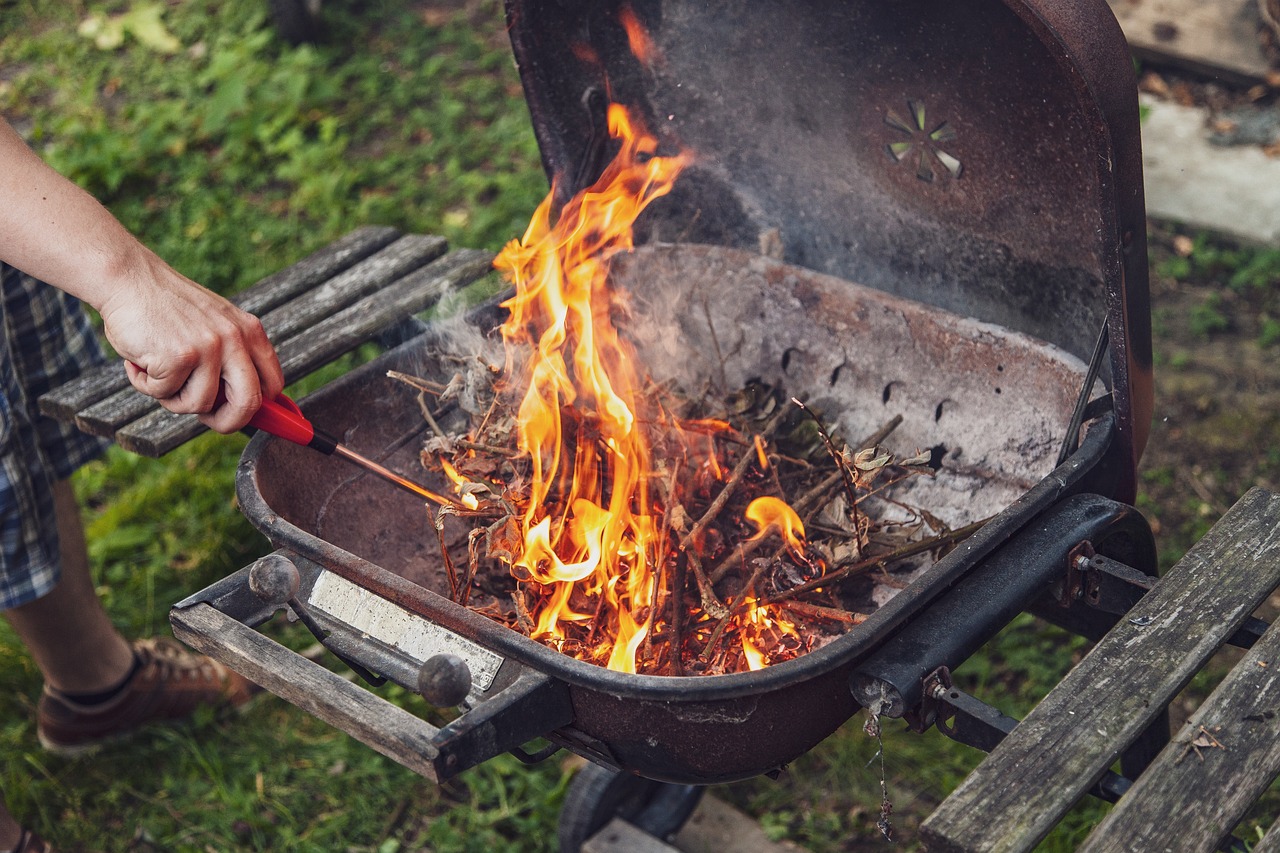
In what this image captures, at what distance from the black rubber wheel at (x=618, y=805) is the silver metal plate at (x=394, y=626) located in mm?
811

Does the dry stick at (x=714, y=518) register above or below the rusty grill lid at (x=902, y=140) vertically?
below

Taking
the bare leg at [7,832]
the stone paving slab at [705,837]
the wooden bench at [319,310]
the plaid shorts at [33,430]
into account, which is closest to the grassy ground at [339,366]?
the stone paving slab at [705,837]

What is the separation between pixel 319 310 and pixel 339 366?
4.99 feet

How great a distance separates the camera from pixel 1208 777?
62.7 inches

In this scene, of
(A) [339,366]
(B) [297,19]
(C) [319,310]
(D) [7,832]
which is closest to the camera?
(D) [7,832]

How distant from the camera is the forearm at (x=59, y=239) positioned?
190 centimetres

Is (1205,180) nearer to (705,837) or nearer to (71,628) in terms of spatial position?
(705,837)

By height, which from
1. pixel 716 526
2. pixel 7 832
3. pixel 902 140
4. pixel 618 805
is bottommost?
pixel 618 805

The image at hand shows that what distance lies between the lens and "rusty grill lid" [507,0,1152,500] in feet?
6.31

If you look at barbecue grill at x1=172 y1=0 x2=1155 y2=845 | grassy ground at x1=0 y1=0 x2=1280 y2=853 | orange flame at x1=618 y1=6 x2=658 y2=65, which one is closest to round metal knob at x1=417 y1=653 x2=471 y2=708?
barbecue grill at x1=172 y1=0 x2=1155 y2=845

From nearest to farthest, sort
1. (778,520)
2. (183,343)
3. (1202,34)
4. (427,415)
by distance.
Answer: (183,343) → (778,520) → (427,415) → (1202,34)

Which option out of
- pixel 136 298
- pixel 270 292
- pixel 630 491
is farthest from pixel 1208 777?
pixel 270 292

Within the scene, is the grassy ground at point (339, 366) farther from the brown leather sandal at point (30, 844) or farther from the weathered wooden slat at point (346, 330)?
the weathered wooden slat at point (346, 330)

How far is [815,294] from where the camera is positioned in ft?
8.63
